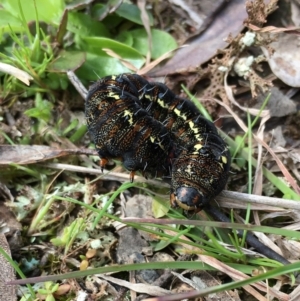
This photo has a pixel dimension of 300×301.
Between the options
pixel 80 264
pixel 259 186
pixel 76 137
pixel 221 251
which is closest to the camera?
pixel 221 251

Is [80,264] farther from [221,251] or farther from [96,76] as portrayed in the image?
[96,76]

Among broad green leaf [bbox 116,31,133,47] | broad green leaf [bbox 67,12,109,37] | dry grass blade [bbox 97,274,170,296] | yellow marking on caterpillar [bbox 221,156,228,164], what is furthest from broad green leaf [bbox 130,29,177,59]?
dry grass blade [bbox 97,274,170,296]

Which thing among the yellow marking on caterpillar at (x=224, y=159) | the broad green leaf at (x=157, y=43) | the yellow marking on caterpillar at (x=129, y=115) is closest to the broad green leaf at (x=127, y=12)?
the broad green leaf at (x=157, y=43)

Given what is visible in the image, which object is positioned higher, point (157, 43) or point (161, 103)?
point (157, 43)

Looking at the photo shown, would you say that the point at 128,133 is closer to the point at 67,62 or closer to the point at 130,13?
the point at 67,62

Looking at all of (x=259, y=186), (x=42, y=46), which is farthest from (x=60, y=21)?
(x=259, y=186)

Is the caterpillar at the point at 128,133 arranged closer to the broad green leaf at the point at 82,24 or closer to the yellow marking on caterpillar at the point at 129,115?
the yellow marking on caterpillar at the point at 129,115

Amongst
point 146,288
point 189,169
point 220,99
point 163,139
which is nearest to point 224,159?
point 189,169
